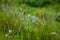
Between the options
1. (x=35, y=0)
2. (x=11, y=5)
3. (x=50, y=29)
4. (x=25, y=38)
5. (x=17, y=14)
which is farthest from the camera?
(x=35, y=0)

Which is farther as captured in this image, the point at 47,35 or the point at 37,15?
the point at 37,15

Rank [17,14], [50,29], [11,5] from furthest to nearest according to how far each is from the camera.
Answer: [11,5] → [17,14] → [50,29]

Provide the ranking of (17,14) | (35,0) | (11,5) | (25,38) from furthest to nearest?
(35,0) < (11,5) < (17,14) < (25,38)

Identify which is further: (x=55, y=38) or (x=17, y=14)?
(x=17, y=14)

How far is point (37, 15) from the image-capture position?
3.62m

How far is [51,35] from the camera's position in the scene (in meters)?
2.75

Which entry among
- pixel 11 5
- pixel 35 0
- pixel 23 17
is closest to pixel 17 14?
pixel 23 17

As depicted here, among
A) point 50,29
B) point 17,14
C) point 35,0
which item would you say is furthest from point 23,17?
point 35,0

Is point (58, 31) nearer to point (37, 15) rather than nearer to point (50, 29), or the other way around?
point (50, 29)

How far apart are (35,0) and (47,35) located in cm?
163

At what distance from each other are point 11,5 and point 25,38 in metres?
0.94

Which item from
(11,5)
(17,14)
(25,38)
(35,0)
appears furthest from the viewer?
(35,0)

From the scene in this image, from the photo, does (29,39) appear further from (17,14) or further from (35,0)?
(35,0)

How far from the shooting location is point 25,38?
2.70 metres
